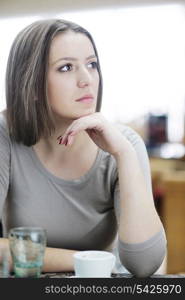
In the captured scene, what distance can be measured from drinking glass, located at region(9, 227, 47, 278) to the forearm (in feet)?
0.47

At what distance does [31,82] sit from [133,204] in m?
0.26

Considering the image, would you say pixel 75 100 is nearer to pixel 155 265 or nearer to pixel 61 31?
pixel 61 31

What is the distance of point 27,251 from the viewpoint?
70 cm

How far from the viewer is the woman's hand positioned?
756 mm

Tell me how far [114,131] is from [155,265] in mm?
222

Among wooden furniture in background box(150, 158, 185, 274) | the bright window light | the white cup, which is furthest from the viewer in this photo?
wooden furniture in background box(150, 158, 185, 274)

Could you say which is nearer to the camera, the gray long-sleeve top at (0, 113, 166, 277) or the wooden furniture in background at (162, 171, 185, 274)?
the gray long-sleeve top at (0, 113, 166, 277)

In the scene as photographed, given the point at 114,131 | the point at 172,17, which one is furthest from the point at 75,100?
the point at 172,17

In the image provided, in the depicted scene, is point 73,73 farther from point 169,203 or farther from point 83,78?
point 169,203

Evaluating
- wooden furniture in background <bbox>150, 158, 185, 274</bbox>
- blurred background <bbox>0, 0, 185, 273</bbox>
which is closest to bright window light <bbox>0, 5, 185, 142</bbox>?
blurred background <bbox>0, 0, 185, 273</bbox>

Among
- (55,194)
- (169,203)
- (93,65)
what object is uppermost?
(93,65)

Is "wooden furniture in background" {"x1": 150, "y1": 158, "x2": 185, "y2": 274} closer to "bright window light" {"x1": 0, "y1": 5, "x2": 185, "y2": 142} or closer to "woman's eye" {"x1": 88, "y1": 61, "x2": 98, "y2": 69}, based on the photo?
"bright window light" {"x1": 0, "y1": 5, "x2": 185, "y2": 142}

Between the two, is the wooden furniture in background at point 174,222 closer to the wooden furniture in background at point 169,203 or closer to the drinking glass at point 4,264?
the wooden furniture in background at point 169,203

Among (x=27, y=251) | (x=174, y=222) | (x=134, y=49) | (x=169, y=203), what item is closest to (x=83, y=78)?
(x=134, y=49)
